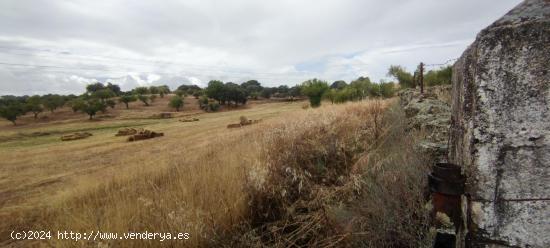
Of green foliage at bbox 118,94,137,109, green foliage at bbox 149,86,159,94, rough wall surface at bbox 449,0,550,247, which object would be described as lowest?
rough wall surface at bbox 449,0,550,247

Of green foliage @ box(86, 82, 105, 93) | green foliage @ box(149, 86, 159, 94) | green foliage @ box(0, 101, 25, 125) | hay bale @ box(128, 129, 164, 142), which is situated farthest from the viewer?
green foliage @ box(86, 82, 105, 93)

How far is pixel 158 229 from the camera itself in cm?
299

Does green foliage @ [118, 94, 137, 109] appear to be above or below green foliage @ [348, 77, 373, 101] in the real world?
above

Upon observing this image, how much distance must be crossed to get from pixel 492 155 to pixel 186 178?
3.92m

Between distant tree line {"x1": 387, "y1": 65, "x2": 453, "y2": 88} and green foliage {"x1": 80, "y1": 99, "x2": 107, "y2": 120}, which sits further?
green foliage {"x1": 80, "y1": 99, "x2": 107, "y2": 120}

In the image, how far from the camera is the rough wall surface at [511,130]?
140 cm

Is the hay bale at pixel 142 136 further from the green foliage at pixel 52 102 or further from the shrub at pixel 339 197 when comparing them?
the green foliage at pixel 52 102

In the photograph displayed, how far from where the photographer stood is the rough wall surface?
1.40 m

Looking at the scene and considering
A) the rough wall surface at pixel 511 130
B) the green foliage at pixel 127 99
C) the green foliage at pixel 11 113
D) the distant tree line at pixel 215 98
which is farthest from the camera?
the green foliage at pixel 127 99

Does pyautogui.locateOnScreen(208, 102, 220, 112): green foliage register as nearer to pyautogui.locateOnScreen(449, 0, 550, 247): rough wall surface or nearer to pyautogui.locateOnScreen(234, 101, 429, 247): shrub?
pyautogui.locateOnScreen(234, 101, 429, 247): shrub

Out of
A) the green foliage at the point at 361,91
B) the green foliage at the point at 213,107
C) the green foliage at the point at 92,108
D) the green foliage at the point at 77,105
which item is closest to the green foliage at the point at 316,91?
the green foliage at the point at 361,91

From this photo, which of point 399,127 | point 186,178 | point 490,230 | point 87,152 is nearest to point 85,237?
point 186,178

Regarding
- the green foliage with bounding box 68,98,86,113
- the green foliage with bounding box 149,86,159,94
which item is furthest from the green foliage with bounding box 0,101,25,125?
the green foliage with bounding box 149,86,159,94

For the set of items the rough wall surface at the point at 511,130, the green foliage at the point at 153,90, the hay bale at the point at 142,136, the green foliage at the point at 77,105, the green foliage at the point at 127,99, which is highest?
the green foliage at the point at 153,90
